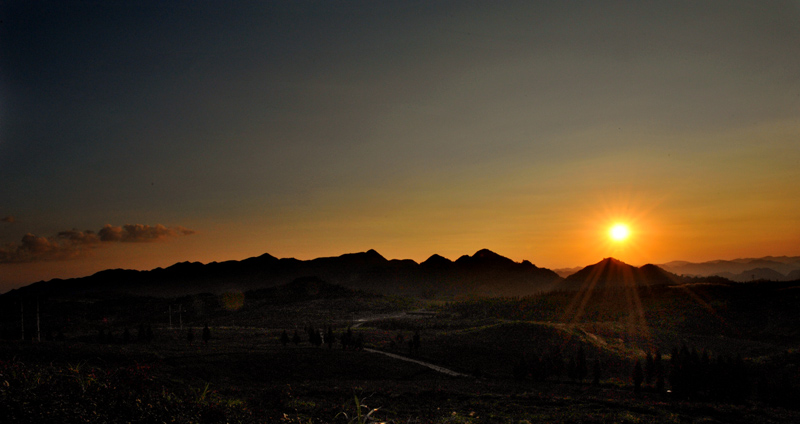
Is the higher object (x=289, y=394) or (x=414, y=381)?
(x=289, y=394)

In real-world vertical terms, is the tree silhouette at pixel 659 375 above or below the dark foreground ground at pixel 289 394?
below

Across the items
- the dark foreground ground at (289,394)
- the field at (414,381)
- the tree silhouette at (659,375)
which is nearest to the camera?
the dark foreground ground at (289,394)

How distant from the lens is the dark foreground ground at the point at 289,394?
9.23 metres

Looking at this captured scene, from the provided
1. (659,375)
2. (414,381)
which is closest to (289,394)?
(414,381)

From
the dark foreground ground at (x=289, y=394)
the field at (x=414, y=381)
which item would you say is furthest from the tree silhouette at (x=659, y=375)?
the dark foreground ground at (x=289, y=394)

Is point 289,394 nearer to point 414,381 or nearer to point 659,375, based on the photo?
point 414,381

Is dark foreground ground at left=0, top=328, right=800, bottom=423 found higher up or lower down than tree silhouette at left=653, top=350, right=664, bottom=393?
higher up

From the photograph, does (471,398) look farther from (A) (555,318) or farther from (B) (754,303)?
(B) (754,303)

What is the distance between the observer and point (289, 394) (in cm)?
3447

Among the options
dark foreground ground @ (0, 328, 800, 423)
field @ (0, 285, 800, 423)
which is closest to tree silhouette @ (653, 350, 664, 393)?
field @ (0, 285, 800, 423)

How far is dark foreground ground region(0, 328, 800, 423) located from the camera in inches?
363

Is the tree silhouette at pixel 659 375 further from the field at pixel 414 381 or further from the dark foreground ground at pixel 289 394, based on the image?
the dark foreground ground at pixel 289 394

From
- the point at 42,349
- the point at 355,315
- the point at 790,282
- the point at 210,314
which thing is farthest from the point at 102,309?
the point at 790,282

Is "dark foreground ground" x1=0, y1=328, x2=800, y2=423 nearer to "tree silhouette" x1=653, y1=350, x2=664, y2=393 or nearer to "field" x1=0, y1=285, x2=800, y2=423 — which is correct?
"field" x1=0, y1=285, x2=800, y2=423
